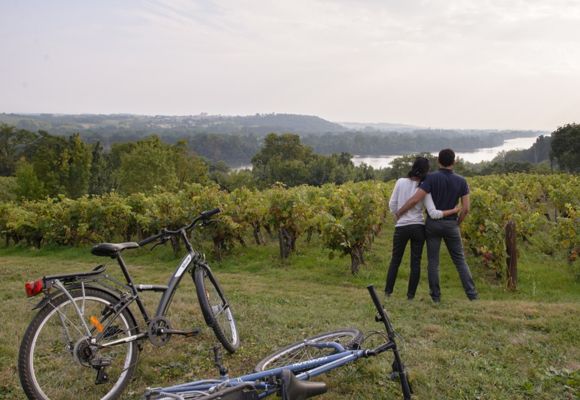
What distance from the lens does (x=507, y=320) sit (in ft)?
18.0

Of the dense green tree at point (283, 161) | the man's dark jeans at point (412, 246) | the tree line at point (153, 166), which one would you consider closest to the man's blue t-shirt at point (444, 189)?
the man's dark jeans at point (412, 246)

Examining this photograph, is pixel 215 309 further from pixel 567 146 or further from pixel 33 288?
pixel 567 146

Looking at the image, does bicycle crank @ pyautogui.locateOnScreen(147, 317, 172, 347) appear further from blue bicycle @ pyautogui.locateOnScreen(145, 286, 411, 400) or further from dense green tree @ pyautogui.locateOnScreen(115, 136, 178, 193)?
dense green tree @ pyautogui.locateOnScreen(115, 136, 178, 193)

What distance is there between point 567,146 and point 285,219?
157ft

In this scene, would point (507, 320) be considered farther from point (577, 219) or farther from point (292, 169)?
point (292, 169)

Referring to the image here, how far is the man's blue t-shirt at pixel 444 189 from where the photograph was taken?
236 inches

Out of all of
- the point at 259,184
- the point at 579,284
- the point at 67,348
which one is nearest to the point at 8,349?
the point at 67,348

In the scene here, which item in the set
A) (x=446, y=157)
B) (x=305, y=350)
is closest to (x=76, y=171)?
(x=446, y=157)

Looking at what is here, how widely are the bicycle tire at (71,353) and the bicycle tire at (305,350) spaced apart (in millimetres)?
1022

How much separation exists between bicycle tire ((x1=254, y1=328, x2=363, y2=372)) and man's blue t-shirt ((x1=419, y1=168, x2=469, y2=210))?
9.31 ft

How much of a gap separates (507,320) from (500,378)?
186cm

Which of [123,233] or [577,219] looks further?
[123,233]

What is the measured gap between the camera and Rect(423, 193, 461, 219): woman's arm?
593cm

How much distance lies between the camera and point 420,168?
19.8 feet
